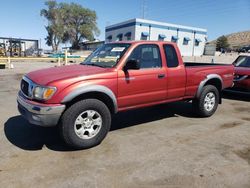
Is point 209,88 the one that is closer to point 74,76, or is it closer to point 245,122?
point 245,122

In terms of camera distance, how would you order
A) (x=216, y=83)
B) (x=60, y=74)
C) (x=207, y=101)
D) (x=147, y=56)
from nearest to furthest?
(x=60, y=74)
(x=147, y=56)
(x=207, y=101)
(x=216, y=83)

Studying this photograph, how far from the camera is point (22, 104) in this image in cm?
412

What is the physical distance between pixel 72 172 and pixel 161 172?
1.25 meters

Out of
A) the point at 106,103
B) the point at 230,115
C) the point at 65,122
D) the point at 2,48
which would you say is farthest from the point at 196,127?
the point at 2,48

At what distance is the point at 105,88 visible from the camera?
13.8 feet

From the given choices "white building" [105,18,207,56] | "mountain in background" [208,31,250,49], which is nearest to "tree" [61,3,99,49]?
"white building" [105,18,207,56]

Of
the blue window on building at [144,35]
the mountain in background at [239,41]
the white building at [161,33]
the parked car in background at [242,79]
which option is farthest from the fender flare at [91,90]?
the mountain in background at [239,41]

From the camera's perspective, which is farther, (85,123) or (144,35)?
(144,35)

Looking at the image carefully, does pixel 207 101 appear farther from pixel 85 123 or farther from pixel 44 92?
pixel 44 92

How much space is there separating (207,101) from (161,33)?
47802 mm

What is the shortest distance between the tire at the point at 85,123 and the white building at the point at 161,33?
44.5 metres

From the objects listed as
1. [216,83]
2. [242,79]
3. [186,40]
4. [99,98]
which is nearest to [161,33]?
[186,40]

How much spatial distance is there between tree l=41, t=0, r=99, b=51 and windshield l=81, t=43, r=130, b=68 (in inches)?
2507

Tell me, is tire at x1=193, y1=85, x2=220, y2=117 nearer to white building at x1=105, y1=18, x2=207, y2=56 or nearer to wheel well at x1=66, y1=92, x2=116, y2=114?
wheel well at x1=66, y1=92, x2=116, y2=114
